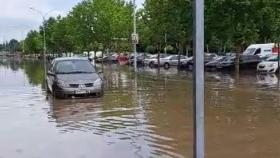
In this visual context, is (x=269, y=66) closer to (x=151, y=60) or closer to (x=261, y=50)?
(x=261, y=50)

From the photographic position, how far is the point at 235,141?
9.63 meters

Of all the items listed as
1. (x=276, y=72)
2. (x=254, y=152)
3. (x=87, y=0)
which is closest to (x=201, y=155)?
(x=254, y=152)

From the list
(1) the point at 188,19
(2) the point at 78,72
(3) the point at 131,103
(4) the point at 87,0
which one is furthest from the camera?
(4) the point at 87,0

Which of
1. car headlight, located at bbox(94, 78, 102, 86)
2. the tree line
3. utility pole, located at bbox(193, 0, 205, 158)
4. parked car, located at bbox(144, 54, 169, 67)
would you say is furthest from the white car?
utility pole, located at bbox(193, 0, 205, 158)

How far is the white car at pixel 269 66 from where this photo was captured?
37531 mm

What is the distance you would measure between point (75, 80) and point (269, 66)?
72.5 ft

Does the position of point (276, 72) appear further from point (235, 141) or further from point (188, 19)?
point (235, 141)

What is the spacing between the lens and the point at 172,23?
41125 millimetres

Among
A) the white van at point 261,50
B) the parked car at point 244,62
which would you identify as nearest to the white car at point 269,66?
the parked car at point 244,62

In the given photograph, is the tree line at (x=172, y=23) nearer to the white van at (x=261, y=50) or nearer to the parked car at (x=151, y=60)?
the white van at (x=261, y=50)

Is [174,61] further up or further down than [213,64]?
further up

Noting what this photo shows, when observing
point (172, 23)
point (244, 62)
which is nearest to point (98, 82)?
point (172, 23)

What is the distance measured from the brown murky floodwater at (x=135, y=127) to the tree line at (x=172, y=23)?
208 inches

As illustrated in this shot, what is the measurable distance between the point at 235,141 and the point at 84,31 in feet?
141
